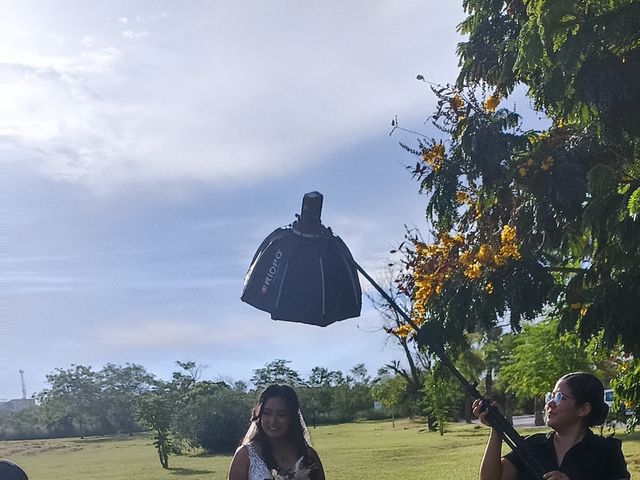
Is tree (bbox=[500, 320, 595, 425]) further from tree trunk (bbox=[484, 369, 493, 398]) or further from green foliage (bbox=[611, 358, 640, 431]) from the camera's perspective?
Answer: tree trunk (bbox=[484, 369, 493, 398])

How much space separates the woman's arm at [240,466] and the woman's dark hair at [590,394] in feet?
4.58

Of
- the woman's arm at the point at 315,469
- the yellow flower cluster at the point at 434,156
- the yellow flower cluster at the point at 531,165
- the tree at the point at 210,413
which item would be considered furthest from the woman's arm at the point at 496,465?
the tree at the point at 210,413

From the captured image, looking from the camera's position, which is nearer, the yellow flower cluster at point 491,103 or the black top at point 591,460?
the black top at point 591,460

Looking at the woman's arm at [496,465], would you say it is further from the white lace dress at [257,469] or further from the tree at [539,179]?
the tree at [539,179]

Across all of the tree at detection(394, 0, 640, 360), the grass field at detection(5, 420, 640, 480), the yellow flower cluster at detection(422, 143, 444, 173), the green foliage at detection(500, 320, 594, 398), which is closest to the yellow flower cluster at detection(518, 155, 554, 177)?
the tree at detection(394, 0, 640, 360)

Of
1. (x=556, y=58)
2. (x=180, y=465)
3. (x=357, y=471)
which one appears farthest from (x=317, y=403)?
(x=556, y=58)

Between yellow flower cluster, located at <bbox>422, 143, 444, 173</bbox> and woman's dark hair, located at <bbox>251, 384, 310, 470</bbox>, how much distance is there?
4510 mm

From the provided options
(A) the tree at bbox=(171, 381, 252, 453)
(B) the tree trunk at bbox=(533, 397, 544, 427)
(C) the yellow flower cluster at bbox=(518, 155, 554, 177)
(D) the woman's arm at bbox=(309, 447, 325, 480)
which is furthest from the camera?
(B) the tree trunk at bbox=(533, 397, 544, 427)

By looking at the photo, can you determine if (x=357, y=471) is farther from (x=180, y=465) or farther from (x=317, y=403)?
(x=317, y=403)

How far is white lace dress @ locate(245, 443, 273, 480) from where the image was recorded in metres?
3.15

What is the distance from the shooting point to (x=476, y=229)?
25.2 ft

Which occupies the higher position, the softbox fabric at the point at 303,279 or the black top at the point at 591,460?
the softbox fabric at the point at 303,279

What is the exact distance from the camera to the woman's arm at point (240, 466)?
317cm

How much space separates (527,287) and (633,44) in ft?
7.70
